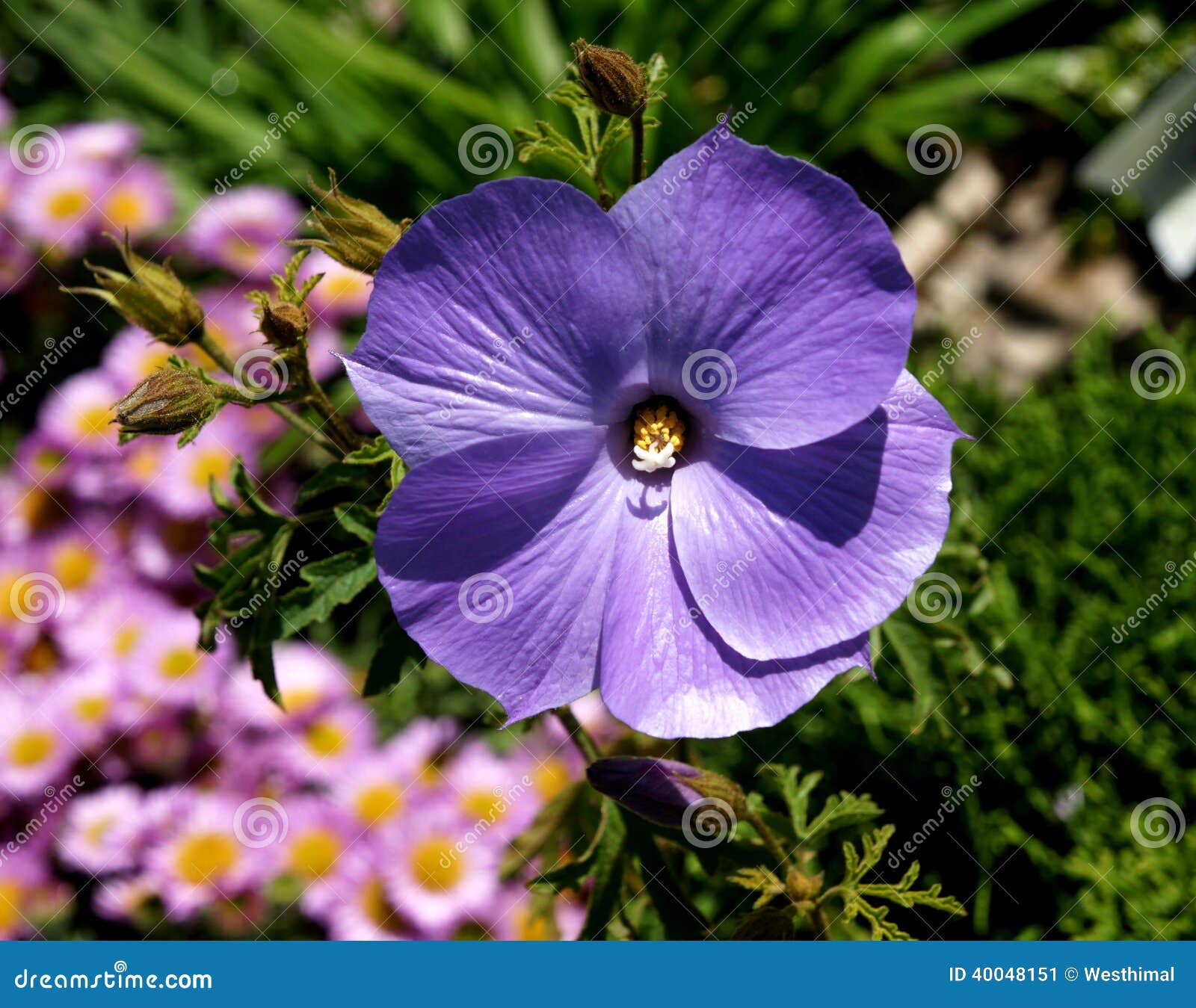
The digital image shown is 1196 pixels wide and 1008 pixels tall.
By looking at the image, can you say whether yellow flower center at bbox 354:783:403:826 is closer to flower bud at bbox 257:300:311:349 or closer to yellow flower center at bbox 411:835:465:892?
yellow flower center at bbox 411:835:465:892

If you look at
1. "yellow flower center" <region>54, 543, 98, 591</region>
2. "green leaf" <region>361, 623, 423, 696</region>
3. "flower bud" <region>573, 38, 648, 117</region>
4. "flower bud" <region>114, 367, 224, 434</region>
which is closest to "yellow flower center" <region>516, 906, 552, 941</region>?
"green leaf" <region>361, 623, 423, 696</region>

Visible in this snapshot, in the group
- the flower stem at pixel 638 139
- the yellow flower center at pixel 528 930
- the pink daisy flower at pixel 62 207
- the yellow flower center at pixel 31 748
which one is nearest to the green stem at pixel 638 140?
the flower stem at pixel 638 139

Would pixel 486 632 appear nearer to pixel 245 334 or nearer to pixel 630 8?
pixel 245 334

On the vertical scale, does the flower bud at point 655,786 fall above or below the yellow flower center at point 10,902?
above

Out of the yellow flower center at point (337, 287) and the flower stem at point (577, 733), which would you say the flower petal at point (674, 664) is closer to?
the flower stem at point (577, 733)

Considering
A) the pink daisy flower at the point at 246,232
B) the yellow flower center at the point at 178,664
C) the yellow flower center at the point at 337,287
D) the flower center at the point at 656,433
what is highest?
the flower center at the point at 656,433

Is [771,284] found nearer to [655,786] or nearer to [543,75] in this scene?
[655,786]
